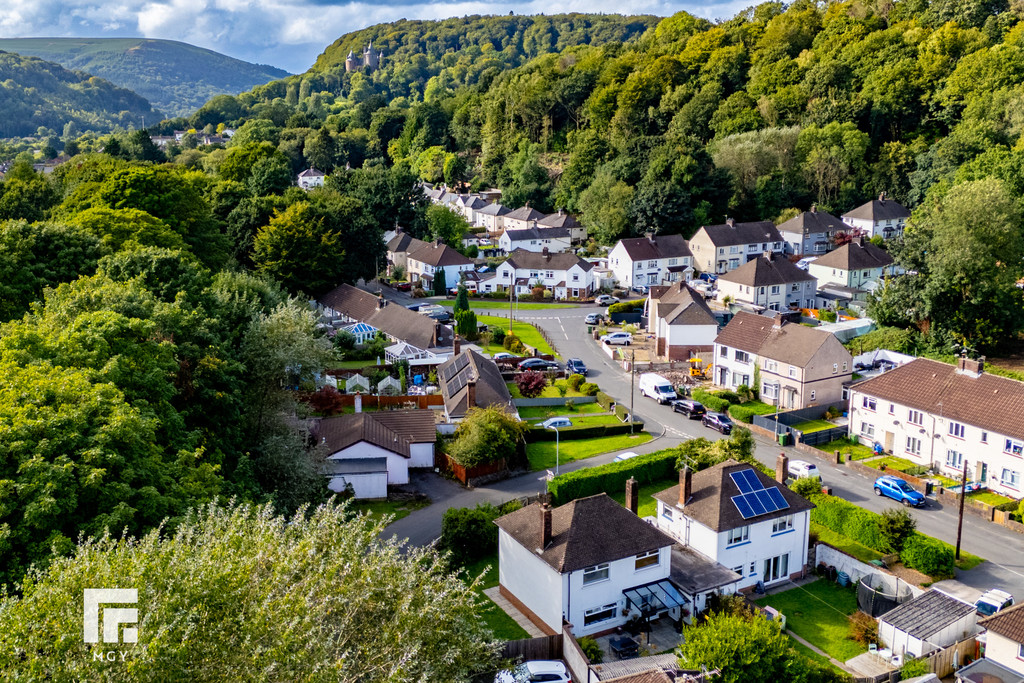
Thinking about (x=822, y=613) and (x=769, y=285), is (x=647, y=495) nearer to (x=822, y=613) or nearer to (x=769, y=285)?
(x=822, y=613)

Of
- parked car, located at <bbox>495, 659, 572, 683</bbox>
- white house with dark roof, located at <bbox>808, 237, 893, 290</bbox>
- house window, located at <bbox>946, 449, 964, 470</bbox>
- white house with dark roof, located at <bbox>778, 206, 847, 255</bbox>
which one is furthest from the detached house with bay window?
white house with dark roof, located at <bbox>778, 206, 847, 255</bbox>

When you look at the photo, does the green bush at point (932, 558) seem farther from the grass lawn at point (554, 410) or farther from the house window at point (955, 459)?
the grass lawn at point (554, 410)

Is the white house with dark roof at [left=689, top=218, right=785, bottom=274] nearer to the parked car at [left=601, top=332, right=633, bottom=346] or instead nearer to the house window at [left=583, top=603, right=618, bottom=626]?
the parked car at [left=601, top=332, right=633, bottom=346]

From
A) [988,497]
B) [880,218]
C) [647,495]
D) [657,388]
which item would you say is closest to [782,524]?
[647,495]

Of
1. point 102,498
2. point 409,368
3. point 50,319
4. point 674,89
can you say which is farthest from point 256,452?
point 674,89

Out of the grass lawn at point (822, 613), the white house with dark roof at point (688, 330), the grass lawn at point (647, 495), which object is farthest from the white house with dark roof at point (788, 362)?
the grass lawn at point (822, 613)

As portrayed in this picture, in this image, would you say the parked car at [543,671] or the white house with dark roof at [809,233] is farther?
the white house with dark roof at [809,233]

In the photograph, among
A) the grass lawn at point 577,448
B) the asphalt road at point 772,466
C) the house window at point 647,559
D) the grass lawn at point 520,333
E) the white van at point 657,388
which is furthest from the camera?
the grass lawn at point 520,333
